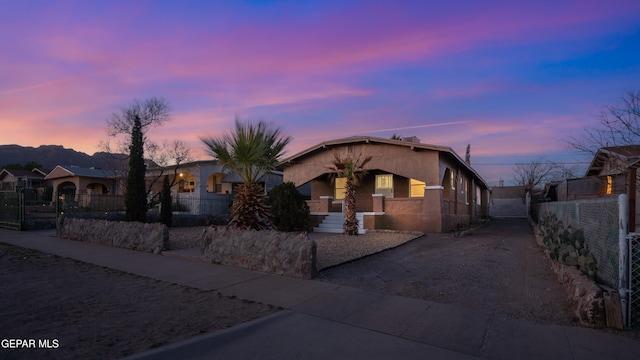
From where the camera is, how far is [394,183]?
2038 cm

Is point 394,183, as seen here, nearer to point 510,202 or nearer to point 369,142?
point 369,142

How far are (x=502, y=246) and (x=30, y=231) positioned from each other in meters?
19.5

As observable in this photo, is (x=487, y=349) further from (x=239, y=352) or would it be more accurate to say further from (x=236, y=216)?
(x=236, y=216)

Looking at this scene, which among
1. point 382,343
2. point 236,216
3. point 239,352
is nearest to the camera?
point 239,352

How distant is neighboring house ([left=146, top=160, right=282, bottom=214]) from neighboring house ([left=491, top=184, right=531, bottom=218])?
2970cm

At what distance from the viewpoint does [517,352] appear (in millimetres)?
4320

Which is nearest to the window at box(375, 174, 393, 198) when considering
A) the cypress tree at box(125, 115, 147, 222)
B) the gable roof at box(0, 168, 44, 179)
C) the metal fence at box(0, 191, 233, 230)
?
the metal fence at box(0, 191, 233, 230)

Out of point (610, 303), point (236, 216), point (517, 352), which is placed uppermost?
point (236, 216)

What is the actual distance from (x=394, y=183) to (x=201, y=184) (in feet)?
53.3

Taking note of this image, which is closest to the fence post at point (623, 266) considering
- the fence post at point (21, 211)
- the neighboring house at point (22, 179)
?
the fence post at point (21, 211)

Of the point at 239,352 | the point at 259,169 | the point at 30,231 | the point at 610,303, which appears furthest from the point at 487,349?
the point at 30,231

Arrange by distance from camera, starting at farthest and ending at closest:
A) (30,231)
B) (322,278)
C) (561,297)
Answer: (30,231) → (322,278) → (561,297)

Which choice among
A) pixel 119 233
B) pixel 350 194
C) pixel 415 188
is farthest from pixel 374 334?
pixel 415 188

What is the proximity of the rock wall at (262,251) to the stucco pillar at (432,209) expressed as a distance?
33.4 ft
